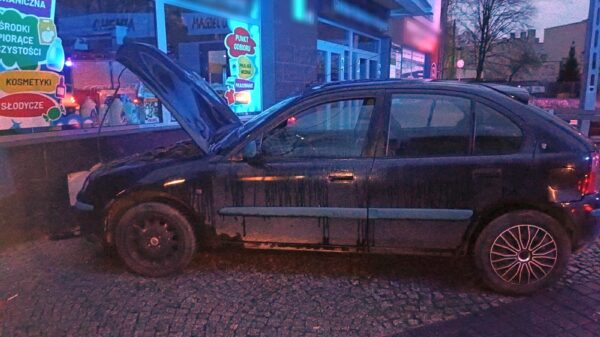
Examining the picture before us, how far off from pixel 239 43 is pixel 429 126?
18.9 feet

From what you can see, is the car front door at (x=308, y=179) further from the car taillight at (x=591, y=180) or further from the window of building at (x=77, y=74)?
the window of building at (x=77, y=74)

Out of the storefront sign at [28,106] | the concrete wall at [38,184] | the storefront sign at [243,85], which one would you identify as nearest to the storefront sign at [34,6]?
the storefront sign at [28,106]

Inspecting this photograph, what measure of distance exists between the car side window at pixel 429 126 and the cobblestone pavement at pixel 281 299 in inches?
43.3

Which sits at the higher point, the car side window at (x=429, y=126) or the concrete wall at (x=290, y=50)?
the concrete wall at (x=290, y=50)

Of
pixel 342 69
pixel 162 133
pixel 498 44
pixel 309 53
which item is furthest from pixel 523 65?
pixel 162 133

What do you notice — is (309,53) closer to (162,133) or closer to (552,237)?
(162,133)

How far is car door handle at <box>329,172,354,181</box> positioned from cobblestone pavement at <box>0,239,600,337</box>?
0.87 meters

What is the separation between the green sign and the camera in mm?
4996

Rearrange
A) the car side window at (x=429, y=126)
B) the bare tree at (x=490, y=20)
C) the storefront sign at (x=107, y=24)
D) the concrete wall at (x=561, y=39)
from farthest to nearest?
the concrete wall at (x=561, y=39)
the bare tree at (x=490, y=20)
the storefront sign at (x=107, y=24)
the car side window at (x=429, y=126)

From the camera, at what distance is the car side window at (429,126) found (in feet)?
12.2

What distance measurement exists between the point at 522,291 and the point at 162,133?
5.19m

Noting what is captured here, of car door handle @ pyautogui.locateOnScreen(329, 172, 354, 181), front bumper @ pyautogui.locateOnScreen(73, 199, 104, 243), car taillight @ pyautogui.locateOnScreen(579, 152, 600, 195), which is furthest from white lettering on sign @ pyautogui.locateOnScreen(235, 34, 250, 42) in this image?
car taillight @ pyautogui.locateOnScreen(579, 152, 600, 195)

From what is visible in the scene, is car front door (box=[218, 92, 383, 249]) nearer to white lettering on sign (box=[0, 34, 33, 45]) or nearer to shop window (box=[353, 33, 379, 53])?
white lettering on sign (box=[0, 34, 33, 45])

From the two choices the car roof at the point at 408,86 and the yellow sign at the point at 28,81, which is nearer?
the car roof at the point at 408,86
